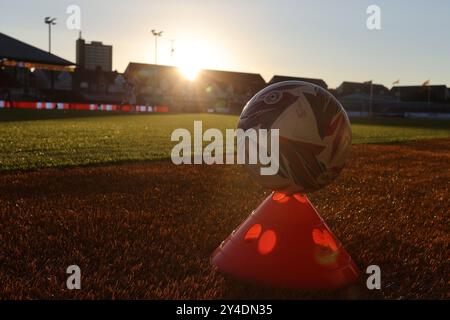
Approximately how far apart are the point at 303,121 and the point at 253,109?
0.44 metres

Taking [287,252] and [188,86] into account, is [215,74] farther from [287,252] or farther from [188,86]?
[287,252]

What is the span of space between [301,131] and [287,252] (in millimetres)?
926

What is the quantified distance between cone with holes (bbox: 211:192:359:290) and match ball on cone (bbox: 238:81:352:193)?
228 mm

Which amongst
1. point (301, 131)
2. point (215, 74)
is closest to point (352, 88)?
point (215, 74)

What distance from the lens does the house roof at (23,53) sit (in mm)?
41406

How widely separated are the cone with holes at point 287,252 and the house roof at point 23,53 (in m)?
42.3

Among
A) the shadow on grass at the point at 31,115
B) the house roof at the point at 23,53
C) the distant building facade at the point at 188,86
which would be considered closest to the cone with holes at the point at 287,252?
the shadow on grass at the point at 31,115

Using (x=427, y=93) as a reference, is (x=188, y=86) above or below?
above

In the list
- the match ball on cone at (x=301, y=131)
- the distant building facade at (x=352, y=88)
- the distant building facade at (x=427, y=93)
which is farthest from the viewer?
the distant building facade at (x=352, y=88)

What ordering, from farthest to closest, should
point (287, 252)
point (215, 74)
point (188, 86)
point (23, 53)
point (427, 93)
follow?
1. point (427, 93)
2. point (215, 74)
3. point (188, 86)
4. point (23, 53)
5. point (287, 252)

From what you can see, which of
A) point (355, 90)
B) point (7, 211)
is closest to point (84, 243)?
point (7, 211)

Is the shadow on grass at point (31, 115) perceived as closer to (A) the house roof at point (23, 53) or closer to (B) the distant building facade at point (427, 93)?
(A) the house roof at point (23, 53)

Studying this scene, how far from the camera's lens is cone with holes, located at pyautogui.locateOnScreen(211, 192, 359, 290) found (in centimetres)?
343

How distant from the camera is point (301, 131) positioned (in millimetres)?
3629
